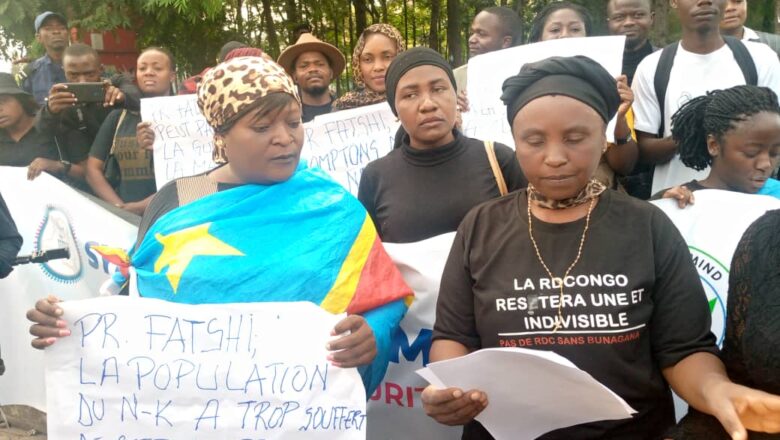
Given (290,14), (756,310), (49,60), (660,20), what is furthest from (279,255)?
(290,14)

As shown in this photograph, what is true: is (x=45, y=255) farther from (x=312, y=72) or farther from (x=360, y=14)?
(x=360, y=14)

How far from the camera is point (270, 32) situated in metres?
11.8

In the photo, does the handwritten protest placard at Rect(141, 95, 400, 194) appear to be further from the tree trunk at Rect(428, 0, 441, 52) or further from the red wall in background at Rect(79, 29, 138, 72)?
the tree trunk at Rect(428, 0, 441, 52)

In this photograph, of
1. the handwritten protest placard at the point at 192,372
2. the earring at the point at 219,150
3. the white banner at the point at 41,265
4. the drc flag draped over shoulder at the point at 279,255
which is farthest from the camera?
the white banner at the point at 41,265

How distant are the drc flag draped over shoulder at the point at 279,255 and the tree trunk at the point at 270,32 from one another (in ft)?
31.0

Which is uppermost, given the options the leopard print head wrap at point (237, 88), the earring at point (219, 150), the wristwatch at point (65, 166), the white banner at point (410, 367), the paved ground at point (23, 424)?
the leopard print head wrap at point (237, 88)

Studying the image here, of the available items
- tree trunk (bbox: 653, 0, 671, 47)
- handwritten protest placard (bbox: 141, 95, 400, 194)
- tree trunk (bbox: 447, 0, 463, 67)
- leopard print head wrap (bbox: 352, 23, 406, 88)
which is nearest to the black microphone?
handwritten protest placard (bbox: 141, 95, 400, 194)

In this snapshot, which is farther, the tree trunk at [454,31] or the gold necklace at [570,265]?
the tree trunk at [454,31]

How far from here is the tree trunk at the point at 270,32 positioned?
11656 mm

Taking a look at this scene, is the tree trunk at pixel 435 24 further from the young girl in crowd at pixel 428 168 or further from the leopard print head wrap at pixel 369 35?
the young girl in crowd at pixel 428 168

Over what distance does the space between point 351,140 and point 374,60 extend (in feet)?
1.68

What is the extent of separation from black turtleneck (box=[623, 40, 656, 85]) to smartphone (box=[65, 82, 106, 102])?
11.3 feet

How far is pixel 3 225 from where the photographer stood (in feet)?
12.8

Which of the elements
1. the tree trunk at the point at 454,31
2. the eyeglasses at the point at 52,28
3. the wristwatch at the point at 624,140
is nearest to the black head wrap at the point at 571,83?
the wristwatch at the point at 624,140
